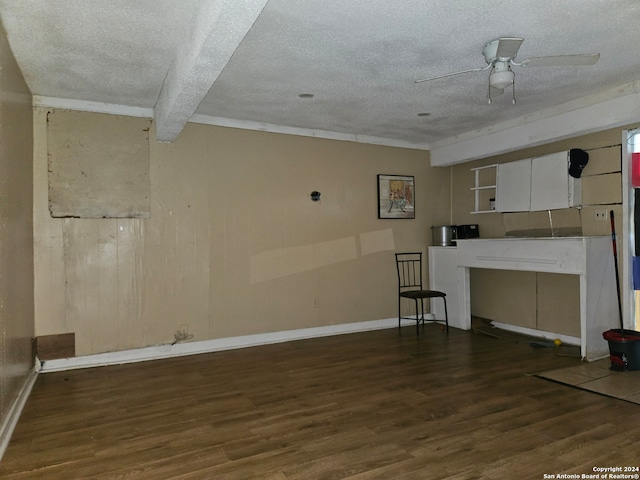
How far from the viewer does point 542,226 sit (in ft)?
17.3

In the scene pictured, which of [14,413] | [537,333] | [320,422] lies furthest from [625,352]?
[14,413]

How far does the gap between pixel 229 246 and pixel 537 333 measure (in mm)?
3860

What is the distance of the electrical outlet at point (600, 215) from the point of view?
15.1 ft

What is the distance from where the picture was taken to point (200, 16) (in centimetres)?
262

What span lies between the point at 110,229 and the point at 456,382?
3.59m

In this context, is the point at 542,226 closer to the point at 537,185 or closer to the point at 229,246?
the point at 537,185

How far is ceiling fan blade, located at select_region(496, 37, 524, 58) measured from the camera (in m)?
2.77

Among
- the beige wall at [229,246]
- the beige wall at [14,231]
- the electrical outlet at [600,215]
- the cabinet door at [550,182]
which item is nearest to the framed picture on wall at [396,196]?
the beige wall at [229,246]

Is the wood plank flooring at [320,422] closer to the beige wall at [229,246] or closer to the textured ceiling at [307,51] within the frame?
the beige wall at [229,246]

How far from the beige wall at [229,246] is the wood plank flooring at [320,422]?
577 mm

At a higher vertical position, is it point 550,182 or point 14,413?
point 550,182

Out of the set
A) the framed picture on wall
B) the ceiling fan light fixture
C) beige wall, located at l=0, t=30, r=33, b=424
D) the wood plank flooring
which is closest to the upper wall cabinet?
the framed picture on wall

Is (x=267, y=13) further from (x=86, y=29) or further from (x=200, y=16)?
(x=86, y=29)

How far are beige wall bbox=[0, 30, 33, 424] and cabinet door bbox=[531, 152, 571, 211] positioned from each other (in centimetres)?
519
